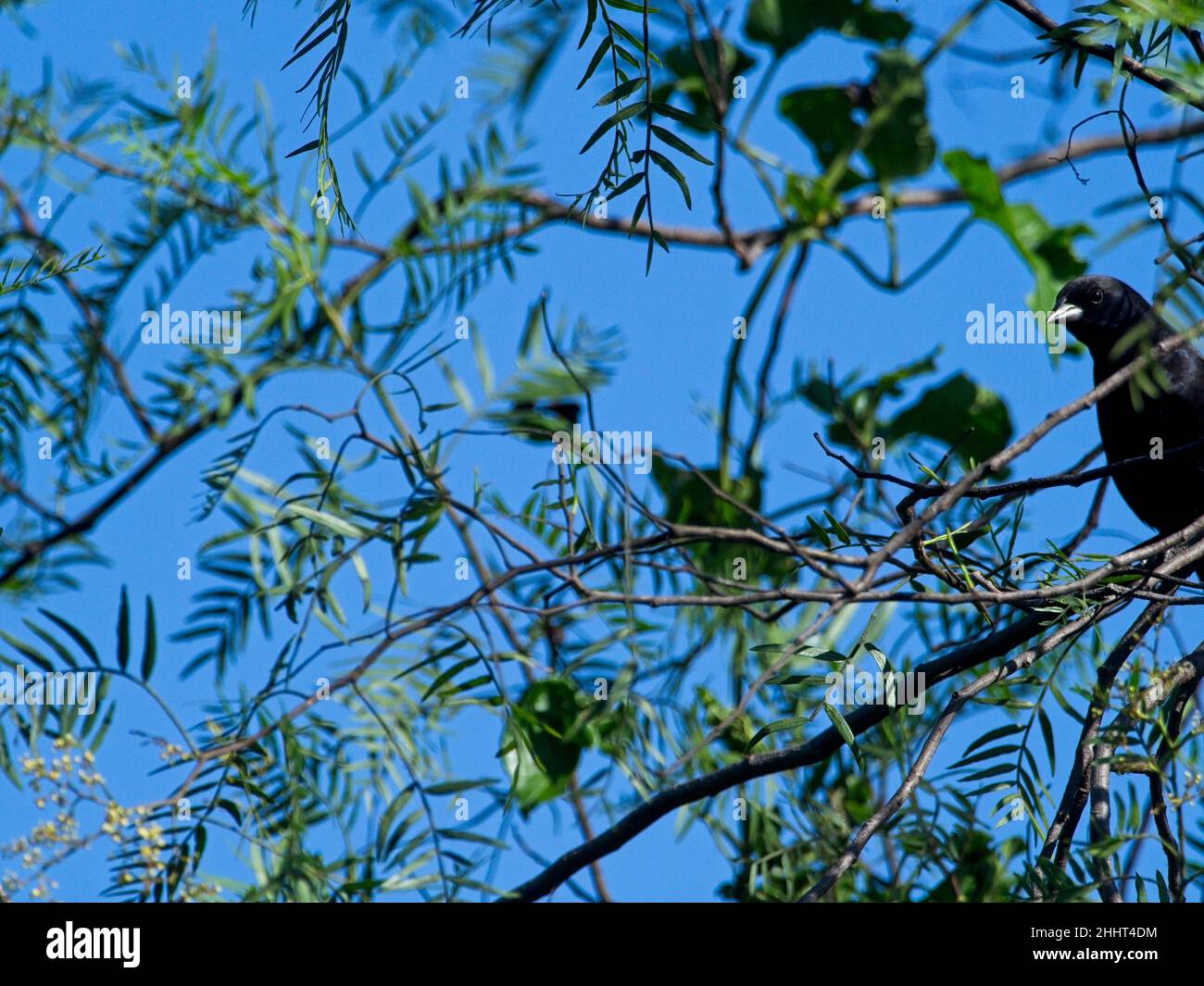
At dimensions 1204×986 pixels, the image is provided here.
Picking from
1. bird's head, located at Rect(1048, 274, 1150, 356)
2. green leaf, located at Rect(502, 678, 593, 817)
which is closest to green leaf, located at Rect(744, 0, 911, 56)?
bird's head, located at Rect(1048, 274, 1150, 356)

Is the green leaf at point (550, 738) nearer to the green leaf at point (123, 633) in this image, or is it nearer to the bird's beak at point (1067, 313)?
the green leaf at point (123, 633)

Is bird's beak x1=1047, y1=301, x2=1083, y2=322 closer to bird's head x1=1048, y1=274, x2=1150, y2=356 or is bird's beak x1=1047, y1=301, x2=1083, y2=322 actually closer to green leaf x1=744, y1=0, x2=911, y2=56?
bird's head x1=1048, y1=274, x2=1150, y2=356

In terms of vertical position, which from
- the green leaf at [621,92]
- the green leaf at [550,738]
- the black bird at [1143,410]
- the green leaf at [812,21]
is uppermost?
the green leaf at [812,21]

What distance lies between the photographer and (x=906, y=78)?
7.91 feet

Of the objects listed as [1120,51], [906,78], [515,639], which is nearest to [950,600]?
A: [1120,51]

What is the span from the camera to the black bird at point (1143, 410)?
2086 mm

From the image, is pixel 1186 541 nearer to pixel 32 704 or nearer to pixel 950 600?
pixel 950 600

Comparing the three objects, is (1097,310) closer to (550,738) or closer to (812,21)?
(812,21)

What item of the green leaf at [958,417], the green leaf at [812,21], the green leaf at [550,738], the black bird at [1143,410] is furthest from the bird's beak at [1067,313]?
the green leaf at [550,738]

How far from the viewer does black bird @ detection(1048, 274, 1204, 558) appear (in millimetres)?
2086

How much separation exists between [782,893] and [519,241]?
1.13 m

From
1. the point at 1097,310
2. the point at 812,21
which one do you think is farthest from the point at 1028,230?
the point at 812,21
